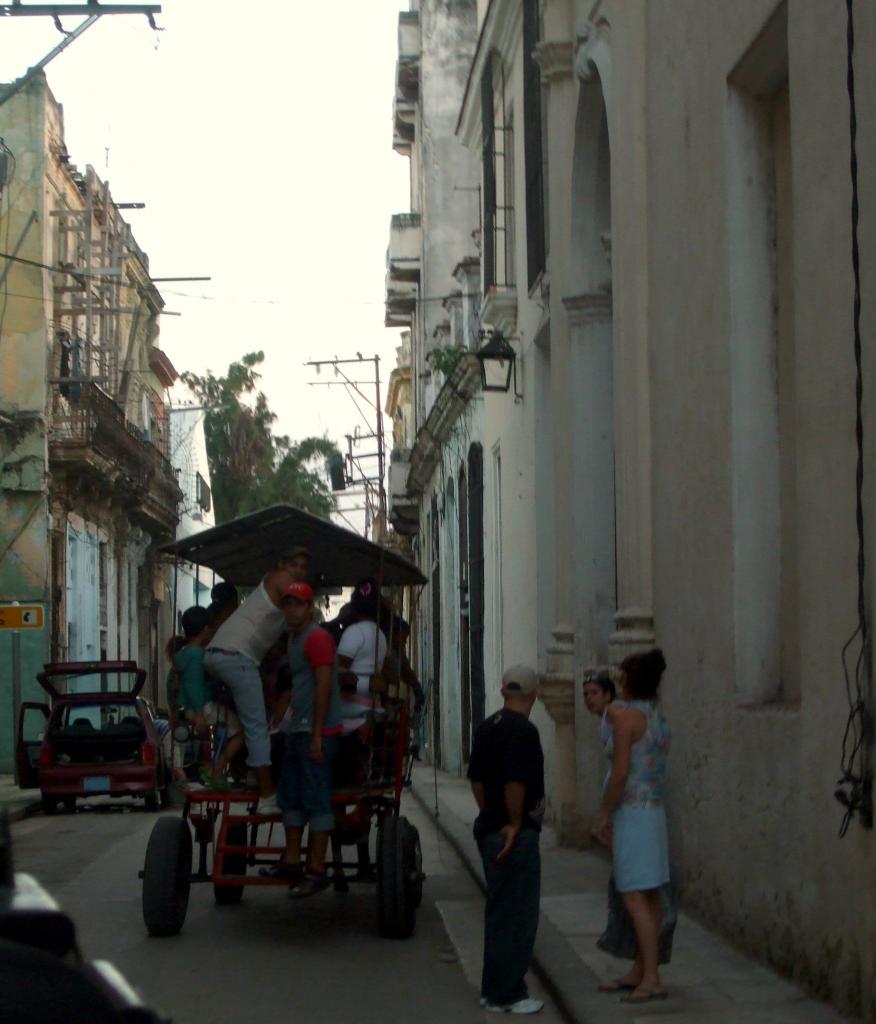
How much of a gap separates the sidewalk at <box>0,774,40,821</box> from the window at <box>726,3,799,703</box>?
1314cm

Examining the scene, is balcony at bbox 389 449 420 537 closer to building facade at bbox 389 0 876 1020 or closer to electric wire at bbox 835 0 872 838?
building facade at bbox 389 0 876 1020

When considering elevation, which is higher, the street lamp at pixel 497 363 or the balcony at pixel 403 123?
the balcony at pixel 403 123

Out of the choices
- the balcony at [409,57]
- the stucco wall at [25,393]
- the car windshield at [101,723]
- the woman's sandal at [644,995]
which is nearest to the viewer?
the woman's sandal at [644,995]

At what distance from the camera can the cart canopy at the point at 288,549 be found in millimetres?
11719

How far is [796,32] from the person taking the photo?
817cm

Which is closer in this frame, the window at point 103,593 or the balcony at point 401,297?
the window at point 103,593

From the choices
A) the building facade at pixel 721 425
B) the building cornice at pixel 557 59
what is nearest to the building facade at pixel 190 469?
the building cornice at pixel 557 59

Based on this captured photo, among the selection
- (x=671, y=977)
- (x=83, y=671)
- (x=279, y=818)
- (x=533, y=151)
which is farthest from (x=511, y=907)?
(x=83, y=671)

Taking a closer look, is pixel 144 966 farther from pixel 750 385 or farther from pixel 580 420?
pixel 580 420

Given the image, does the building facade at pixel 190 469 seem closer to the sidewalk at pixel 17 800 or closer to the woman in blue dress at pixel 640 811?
the sidewalk at pixel 17 800

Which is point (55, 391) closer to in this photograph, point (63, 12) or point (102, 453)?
point (102, 453)

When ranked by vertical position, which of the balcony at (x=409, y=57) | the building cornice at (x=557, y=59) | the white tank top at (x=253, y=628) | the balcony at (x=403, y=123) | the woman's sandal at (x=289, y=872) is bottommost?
the woman's sandal at (x=289, y=872)

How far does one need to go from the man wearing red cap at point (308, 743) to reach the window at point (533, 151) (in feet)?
25.1

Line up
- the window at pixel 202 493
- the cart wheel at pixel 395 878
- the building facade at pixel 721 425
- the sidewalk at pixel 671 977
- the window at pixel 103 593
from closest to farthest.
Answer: the building facade at pixel 721 425
the sidewalk at pixel 671 977
the cart wheel at pixel 395 878
the window at pixel 103 593
the window at pixel 202 493
